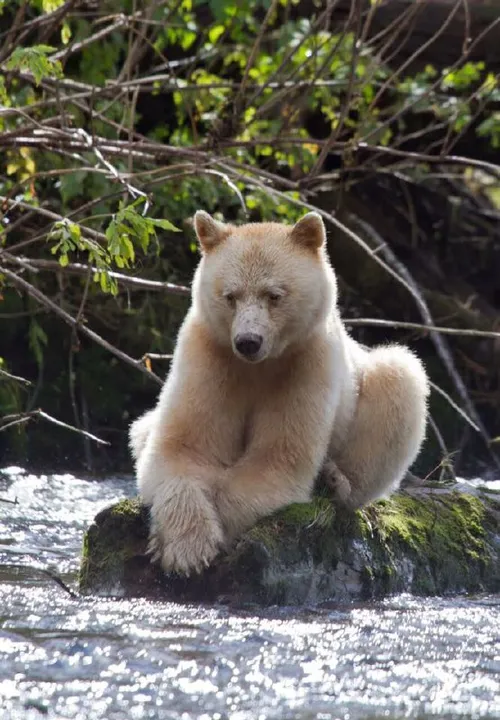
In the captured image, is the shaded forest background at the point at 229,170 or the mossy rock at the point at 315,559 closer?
the mossy rock at the point at 315,559

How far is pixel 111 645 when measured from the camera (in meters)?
4.64

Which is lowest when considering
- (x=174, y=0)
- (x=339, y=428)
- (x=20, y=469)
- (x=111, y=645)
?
(x=20, y=469)

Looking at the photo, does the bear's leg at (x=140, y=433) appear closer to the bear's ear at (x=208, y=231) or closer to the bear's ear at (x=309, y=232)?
the bear's ear at (x=208, y=231)

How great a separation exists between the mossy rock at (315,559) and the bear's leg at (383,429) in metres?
0.17

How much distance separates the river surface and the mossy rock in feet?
0.46

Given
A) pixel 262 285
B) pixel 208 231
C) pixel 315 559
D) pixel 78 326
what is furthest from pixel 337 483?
pixel 78 326

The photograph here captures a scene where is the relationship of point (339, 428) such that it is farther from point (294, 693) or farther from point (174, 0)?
point (174, 0)

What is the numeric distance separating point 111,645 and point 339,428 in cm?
205

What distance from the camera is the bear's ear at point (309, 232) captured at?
19.2 feet

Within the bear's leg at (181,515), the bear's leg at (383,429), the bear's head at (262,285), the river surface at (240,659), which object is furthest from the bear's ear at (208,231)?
the river surface at (240,659)

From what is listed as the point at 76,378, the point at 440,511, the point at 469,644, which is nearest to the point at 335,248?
the point at 76,378

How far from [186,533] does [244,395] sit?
760 mm

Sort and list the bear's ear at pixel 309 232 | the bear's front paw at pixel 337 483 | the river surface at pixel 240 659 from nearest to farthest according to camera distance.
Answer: the river surface at pixel 240 659, the bear's ear at pixel 309 232, the bear's front paw at pixel 337 483

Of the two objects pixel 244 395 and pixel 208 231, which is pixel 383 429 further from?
pixel 208 231
